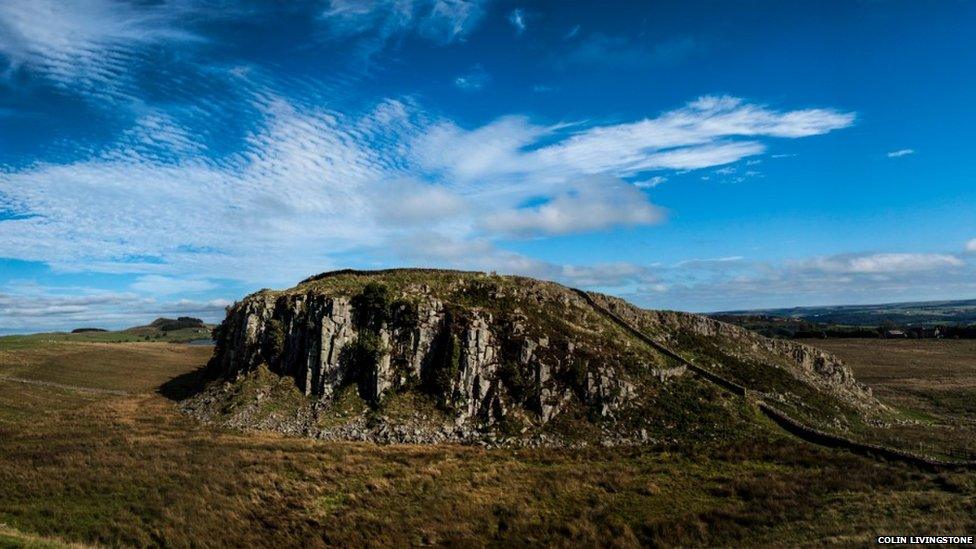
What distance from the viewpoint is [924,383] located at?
261ft

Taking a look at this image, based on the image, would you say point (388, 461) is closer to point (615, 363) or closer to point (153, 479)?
point (153, 479)

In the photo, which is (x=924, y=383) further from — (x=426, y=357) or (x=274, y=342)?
(x=274, y=342)

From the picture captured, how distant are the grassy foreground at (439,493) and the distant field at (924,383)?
14990mm

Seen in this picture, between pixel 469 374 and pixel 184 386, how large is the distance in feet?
157

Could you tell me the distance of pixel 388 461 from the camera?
128 ft

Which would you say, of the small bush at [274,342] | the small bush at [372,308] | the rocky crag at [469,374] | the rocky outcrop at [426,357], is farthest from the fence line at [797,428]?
the small bush at [274,342]

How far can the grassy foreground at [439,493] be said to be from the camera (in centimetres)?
2597

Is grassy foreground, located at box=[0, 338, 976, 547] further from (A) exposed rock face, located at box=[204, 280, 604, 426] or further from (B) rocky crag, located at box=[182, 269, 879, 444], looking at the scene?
(A) exposed rock face, located at box=[204, 280, 604, 426]

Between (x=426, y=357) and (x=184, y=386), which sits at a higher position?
(x=426, y=357)

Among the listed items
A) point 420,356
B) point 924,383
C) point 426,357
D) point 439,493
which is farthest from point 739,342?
point 439,493

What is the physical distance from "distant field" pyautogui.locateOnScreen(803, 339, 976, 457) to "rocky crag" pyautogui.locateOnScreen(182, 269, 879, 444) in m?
5.89

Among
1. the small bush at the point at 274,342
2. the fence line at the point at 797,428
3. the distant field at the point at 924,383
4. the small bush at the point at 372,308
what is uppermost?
the small bush at the point at 372,308

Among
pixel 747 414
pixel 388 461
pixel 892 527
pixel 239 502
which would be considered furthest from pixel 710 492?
pixel 239 502

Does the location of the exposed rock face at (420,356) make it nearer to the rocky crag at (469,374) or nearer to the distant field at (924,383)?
the rocky crag at (469,374)
